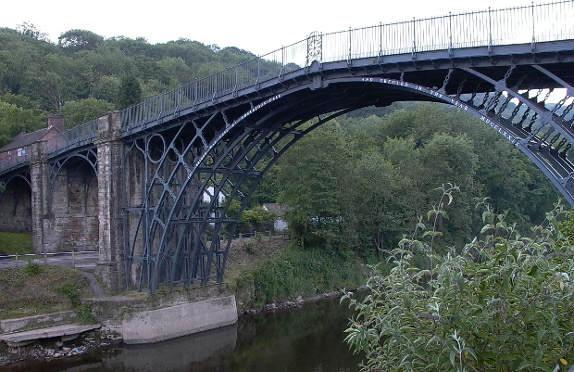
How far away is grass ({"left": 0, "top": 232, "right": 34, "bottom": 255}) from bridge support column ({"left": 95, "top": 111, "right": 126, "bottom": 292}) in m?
11.2

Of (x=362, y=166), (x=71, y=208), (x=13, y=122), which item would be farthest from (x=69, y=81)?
(x=362, y=166)

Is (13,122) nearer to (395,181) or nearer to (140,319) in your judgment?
(140,319)

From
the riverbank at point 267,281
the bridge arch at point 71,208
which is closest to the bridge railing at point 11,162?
the bridge arch at point 71,208

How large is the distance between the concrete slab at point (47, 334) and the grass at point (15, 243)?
13574 millimetres

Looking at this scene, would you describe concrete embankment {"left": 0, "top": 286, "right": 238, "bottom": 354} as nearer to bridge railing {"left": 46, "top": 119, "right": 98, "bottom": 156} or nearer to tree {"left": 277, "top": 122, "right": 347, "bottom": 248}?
bridge railing {"left": 46, "top": 119, "right": 98, "bottom": 156}

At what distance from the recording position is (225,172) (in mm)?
22203

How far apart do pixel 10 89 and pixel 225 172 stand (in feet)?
169

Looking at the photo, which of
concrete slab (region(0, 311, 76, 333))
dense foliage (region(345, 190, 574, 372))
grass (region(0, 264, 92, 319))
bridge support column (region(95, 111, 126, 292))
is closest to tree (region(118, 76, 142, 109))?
bridge support column (region(95, 111, 126, 292))

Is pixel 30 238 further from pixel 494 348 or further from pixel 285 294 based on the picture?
pixel 494 348

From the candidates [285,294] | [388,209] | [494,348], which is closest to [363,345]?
[494,348]

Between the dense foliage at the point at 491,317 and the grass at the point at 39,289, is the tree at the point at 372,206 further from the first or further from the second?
the dense foliage at the point at 491,317

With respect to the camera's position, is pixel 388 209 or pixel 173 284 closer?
pixel 173 284

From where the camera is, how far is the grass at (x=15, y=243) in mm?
33625

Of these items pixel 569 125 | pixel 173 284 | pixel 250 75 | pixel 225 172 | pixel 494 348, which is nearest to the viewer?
pixel 494 348
